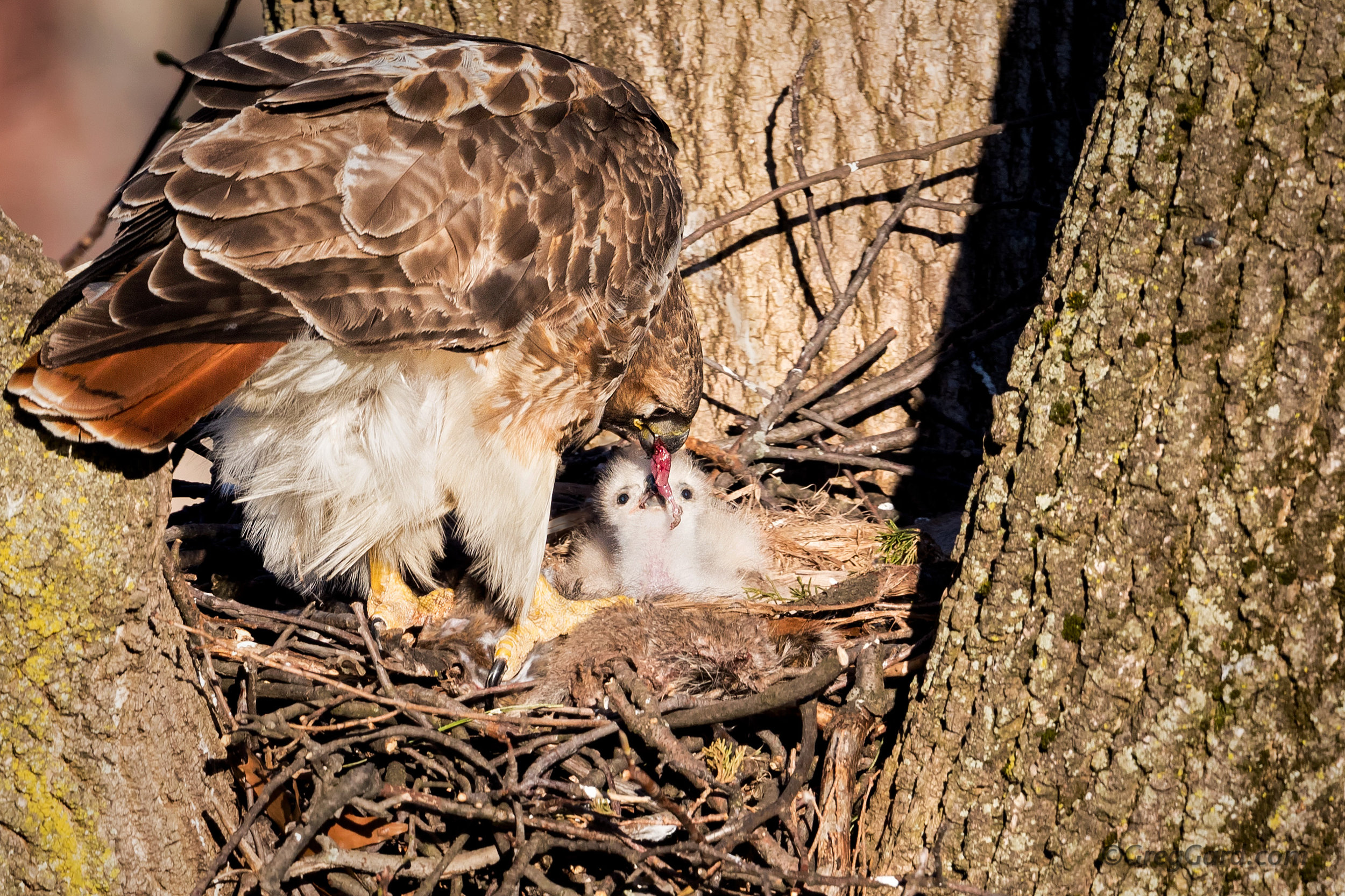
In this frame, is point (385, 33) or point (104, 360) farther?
point (385, 33)

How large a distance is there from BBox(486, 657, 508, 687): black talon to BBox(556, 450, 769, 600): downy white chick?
49 cm

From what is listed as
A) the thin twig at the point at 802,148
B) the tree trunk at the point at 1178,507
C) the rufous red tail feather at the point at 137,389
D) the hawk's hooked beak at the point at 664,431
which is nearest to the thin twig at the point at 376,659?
the rufous red tail feather at the point at 137,389

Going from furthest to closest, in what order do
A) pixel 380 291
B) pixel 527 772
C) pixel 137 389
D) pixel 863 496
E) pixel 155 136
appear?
pixel 863 496
pixel 155 136
pixel 380 291
pixel 527 772
pixel 137 389

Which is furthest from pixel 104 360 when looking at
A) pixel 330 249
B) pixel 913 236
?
pixel 913 236

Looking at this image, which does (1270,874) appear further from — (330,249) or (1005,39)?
(1005,39)

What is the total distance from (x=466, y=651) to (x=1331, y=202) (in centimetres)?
251

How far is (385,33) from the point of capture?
3057 millimetres

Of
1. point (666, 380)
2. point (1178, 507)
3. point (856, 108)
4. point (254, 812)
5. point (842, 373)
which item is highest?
point (856, 108)

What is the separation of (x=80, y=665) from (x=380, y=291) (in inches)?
40.5

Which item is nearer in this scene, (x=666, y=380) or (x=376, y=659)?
(x=376, y=659)

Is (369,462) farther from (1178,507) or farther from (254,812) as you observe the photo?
(1178,507)

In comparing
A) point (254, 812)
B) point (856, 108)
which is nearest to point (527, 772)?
point (254, 812)

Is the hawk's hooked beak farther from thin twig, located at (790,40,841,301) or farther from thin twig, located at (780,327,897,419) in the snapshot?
thin twig, located at (790,40,841,301)

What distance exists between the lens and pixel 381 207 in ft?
8.29
